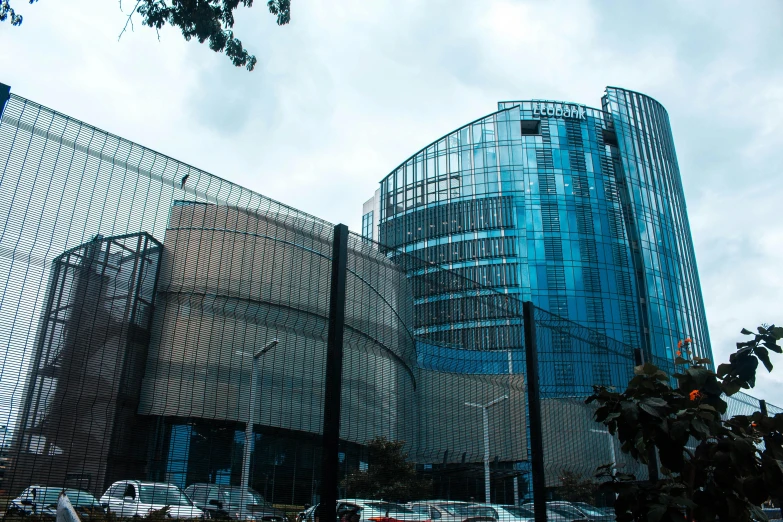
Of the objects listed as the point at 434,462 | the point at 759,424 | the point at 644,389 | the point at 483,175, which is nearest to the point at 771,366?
the point at 759,424

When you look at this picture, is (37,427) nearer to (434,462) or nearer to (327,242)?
(327,242)

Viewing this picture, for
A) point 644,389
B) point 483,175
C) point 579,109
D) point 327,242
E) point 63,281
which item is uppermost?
point 579,109

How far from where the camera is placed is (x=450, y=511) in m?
5.71

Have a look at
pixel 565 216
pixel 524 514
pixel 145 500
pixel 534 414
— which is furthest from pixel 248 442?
pixel 565 216

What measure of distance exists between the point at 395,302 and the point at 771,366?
11.0 feet

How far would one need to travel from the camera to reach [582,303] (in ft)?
168

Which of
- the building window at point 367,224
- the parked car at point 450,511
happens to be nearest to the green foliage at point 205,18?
the parked car at point 450,511

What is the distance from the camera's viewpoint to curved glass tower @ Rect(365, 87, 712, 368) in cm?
5203

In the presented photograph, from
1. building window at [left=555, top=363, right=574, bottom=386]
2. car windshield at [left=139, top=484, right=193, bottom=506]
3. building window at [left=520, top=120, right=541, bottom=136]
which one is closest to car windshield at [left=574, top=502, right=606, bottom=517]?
building window at [left=555, top=363, right=574, bottom=386]

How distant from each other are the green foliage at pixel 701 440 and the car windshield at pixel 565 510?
3.07m

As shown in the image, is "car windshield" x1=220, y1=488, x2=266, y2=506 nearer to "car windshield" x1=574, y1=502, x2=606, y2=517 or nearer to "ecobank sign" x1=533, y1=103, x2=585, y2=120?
"car windshield" x1=574, y1=502, x2=606, y2=517

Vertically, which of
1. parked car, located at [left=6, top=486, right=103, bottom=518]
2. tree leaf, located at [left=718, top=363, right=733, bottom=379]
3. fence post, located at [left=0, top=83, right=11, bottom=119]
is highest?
fence post, located at [left=0, top=83, right=11, bottom=119]

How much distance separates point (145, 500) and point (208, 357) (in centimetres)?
110

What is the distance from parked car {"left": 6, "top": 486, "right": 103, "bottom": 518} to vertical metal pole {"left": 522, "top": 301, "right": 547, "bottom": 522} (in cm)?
438
